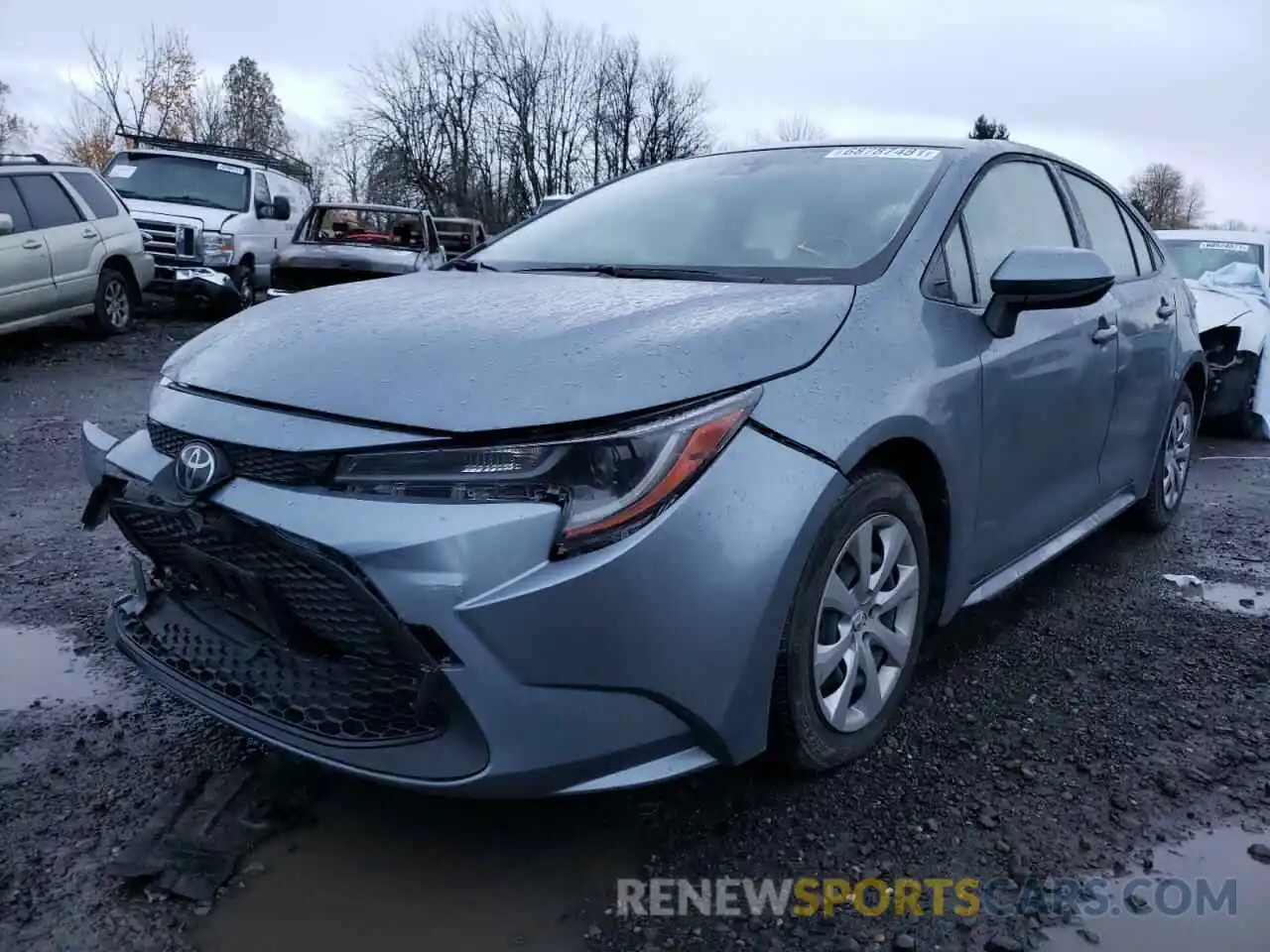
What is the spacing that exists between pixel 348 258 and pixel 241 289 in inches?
102

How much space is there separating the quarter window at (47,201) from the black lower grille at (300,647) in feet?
28.4

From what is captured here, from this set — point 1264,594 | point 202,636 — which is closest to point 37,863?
point 202,636

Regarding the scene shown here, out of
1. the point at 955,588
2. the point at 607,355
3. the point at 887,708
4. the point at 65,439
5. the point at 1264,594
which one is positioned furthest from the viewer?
the point at 65,439

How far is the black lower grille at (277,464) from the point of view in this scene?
6.72 ft

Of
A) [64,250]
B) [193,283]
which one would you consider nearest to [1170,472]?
[64,250]

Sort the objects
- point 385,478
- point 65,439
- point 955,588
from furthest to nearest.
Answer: point 65,439 → point 955,588 → point 385,478

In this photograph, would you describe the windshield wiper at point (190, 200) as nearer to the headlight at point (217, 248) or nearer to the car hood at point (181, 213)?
the car hood at point (181, 213)

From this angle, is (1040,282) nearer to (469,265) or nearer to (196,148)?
(469,265)

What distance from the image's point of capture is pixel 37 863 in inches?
88.3

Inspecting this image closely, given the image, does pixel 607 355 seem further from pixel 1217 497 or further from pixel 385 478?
pixel 1217 497

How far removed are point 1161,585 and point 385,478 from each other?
11.1 feet

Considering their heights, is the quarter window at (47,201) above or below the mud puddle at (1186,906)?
above

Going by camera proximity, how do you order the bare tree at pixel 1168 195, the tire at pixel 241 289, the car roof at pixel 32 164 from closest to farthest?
1. the car roof at pixel 32 164
2. the tire at pixel 241 289
3. the bare tree at pixel 1168 195

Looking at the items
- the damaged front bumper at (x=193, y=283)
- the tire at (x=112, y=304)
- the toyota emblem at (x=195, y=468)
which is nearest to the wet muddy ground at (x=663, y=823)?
the toyota emblem at (x=195, y=468)
